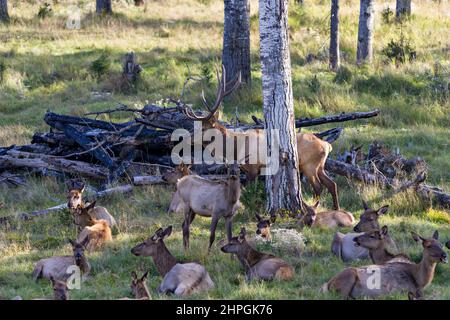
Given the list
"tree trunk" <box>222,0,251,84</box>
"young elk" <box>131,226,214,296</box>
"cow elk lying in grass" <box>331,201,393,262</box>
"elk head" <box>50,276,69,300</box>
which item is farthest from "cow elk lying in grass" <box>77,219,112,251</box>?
"tree trunk" <box>222,0,251,84</box>

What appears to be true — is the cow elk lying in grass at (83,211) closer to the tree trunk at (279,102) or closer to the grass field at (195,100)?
the grass field at (195,100)

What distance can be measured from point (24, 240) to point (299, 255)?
3459mm

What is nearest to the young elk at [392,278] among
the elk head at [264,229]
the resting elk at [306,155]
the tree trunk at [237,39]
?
the elk head at [264,229]

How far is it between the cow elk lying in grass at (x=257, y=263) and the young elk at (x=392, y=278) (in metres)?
0.64

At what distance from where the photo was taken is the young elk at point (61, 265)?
8.73m

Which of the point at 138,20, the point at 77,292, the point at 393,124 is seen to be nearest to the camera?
the point at 77,292

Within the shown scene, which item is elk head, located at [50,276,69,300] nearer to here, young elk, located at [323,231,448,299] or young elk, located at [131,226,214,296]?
young elk, located at [131,226,214,296]

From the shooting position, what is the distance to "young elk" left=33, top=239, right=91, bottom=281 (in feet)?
28.7

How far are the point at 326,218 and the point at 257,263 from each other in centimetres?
196

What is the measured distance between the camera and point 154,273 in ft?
29.7

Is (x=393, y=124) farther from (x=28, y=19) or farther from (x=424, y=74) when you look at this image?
(x=28, y=19)

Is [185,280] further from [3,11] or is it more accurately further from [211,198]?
[3,11]

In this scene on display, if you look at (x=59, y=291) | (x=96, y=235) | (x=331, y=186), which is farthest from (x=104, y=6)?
(x=59, y=291)

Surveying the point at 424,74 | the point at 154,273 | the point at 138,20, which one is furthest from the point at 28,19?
the point at 154,273
